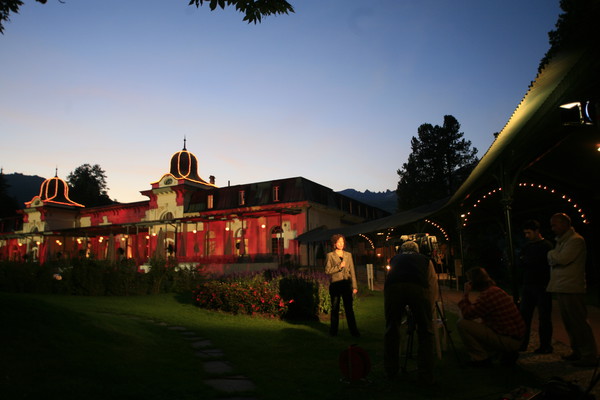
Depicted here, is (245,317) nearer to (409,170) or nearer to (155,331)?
(155,331)

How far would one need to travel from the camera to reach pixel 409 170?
37.5m

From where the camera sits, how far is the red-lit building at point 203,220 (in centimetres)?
2688

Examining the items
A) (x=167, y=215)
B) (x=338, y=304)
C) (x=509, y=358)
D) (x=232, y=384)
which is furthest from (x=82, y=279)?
(x=167, y=215)

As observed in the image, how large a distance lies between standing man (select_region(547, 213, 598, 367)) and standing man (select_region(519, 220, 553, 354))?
376 mm

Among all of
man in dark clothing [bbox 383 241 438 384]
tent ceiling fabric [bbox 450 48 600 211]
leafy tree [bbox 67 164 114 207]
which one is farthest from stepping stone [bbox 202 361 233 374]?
leafy tree [bbox 67 164 114 207]

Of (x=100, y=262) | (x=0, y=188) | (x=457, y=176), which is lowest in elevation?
(x=100, y=262)

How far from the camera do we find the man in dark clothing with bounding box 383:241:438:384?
386 centimetres

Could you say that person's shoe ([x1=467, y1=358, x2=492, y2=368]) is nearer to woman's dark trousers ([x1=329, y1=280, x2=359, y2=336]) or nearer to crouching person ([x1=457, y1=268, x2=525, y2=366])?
crouching person ([x1=457, y1=268, x2=525, y2=366])

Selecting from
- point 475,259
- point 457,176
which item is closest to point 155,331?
point 475,259

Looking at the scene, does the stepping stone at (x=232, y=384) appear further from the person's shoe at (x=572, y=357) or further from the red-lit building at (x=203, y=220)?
the red-lit building at (x=203, y=220)

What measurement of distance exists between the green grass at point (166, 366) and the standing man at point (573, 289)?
0.79 meters

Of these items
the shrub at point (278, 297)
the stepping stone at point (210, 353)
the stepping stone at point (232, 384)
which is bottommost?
the stepping stone at point (210, 353)

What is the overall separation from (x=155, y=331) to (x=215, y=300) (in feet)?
11.2

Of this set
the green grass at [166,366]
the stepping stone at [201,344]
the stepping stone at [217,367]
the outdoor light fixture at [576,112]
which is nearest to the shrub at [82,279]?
the green grass at [166,366]
